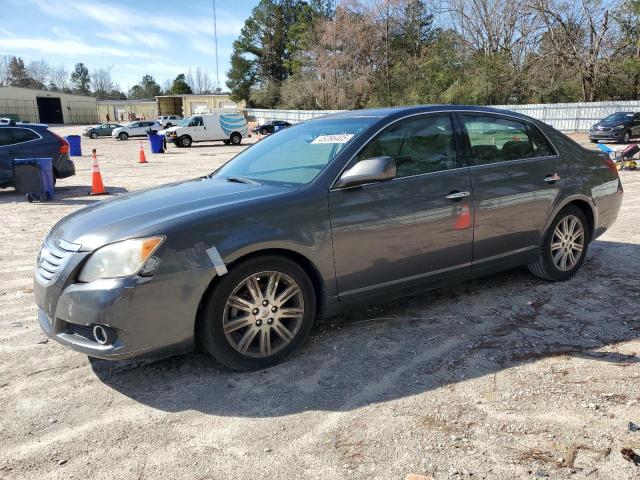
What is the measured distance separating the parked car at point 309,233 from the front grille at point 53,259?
1cm

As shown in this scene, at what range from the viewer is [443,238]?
4.04 m

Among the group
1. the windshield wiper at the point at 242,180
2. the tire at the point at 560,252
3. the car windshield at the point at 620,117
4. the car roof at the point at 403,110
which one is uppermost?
the car windshield at the point at 620,117

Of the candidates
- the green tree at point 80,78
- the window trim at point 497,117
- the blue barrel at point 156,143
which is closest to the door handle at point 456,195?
the window trim at point 497,117

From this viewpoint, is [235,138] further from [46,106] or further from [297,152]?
[46,106]

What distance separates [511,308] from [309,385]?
208 cm

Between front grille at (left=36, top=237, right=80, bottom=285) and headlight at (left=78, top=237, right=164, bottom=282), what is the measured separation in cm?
19

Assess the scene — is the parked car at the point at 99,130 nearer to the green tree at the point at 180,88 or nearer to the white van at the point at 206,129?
the white van at the point at 206,129

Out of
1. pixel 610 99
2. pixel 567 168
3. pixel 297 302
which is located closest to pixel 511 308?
pixel 567 168

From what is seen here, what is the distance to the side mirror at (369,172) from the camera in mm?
3531

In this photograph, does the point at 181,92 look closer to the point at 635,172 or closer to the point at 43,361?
the point at 635,172

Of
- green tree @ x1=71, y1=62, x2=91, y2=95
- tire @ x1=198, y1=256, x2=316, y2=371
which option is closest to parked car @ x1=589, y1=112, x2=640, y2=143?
tire @ x1=198, y1=256, x2=316, y2=371

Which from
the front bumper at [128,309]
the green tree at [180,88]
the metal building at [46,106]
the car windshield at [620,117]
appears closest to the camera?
the front bumper at [128,309]

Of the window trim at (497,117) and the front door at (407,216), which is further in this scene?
the window trim at (497,117)

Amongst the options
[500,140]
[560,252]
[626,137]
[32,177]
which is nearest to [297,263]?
[500,140]
